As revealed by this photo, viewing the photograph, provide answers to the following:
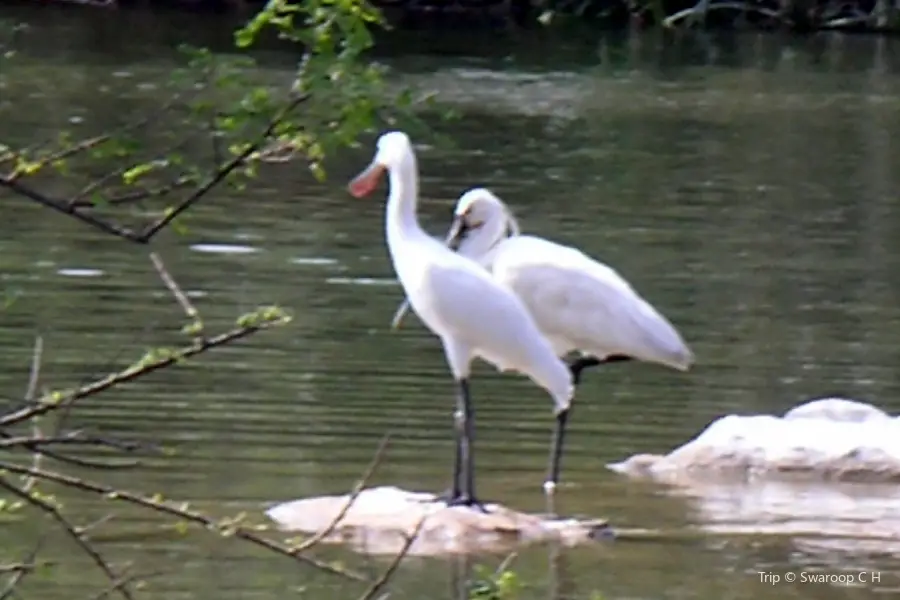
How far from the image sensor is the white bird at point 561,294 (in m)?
9.17

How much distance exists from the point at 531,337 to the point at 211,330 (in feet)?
12.5

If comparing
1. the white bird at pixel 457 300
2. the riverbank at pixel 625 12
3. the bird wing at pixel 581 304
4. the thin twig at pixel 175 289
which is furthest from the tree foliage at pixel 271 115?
the riverbank at pixel 625 12

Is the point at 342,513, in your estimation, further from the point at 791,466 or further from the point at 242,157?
the point at 791,466

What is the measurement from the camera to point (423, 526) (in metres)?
7.91

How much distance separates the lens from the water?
8062 millimetres

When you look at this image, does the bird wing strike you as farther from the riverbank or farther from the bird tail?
the riverbank

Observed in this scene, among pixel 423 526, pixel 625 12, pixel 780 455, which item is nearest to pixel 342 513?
pixel 423 526

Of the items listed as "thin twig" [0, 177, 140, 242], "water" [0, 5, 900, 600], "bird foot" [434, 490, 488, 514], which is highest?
"thin twig" [0, 177, 140, 242]

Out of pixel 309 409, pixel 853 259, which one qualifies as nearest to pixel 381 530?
pixel 309 409

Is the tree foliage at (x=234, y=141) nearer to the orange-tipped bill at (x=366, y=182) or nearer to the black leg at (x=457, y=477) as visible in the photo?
the orange-tipped bill at (x=366, y=182)

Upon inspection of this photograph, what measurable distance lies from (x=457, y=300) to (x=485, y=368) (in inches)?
151

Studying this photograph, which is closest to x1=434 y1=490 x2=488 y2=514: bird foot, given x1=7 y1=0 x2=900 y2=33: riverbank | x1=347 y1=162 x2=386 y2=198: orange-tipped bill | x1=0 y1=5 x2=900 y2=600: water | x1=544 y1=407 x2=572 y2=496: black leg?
x1=0 y1=5 x2=900 y2=600: water

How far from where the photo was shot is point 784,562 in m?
8.11

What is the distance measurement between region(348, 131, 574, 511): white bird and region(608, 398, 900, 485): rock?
44.1 inches
